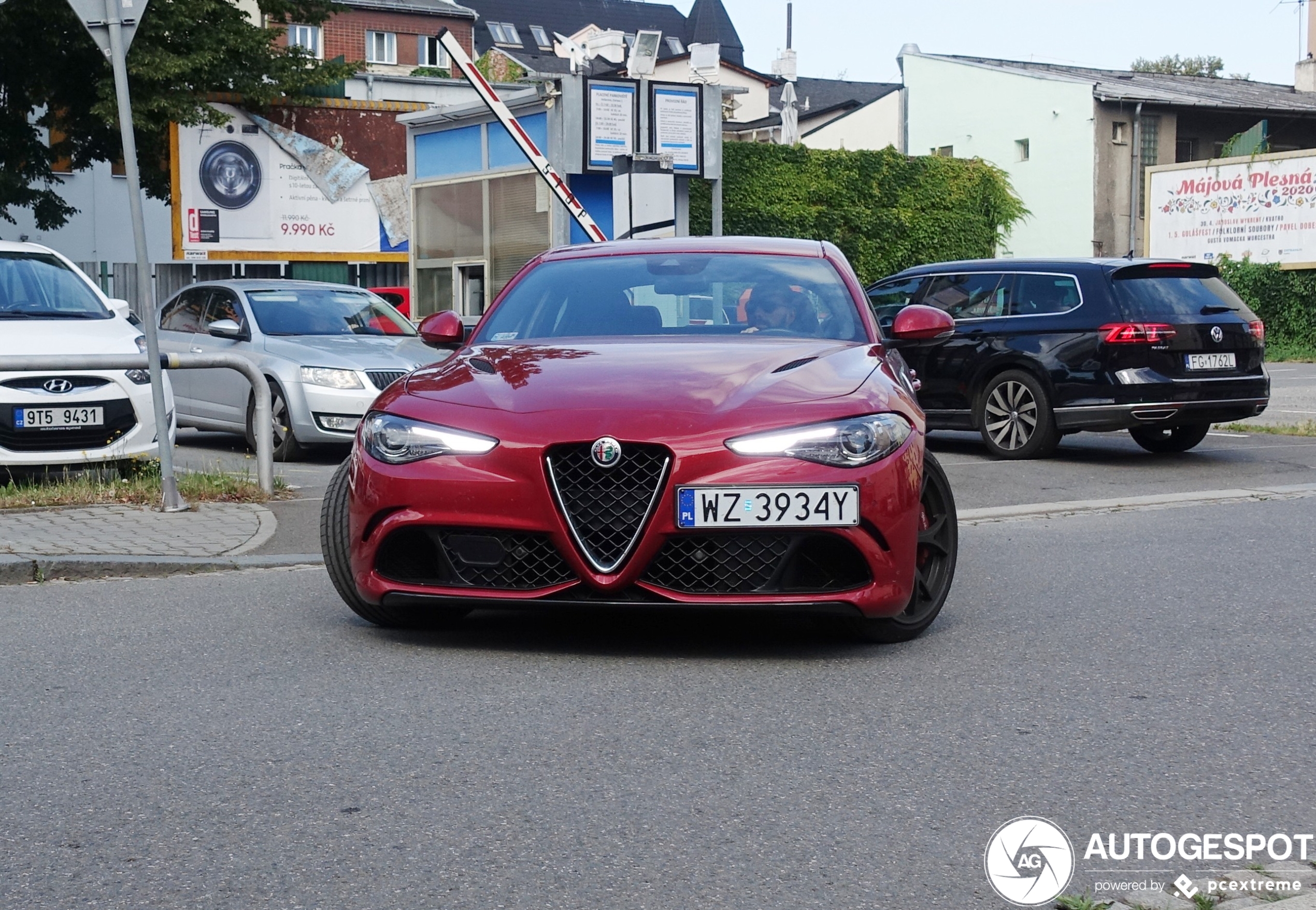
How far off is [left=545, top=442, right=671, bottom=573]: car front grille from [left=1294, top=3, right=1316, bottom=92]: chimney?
53.0m

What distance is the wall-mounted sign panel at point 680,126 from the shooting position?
23812 mm

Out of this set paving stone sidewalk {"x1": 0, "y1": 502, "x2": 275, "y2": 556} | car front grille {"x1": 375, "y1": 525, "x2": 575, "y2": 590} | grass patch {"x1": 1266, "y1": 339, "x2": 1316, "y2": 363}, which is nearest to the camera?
car front grille {"x1": 375, "y1": 525, "x2": 575, "y2": 590}

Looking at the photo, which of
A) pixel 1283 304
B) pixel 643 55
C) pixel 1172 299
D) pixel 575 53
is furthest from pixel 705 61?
pixel 1172 299

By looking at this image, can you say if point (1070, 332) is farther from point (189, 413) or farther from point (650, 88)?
point (650, 88)

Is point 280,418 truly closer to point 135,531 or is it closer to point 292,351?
point 292,351

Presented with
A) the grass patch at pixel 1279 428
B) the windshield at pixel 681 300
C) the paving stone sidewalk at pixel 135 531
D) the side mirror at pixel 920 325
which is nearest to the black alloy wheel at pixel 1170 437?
the grass patch at pixel 1279 428

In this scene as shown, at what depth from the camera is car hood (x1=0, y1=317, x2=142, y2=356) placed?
1051 cm

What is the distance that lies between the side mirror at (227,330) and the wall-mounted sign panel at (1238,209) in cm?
2610

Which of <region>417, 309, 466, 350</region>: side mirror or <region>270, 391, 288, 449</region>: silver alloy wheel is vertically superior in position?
<region>417, 309, 466, 350</region>: side mirror

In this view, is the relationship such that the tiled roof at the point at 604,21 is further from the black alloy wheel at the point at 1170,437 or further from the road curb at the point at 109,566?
the road curb at the point at 109,566

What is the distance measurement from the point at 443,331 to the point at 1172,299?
7956mm

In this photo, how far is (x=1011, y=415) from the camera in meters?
13.7

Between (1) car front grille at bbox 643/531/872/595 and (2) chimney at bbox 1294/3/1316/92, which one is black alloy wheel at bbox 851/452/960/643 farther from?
(2) chimney at bbox 1294/3/1316/92

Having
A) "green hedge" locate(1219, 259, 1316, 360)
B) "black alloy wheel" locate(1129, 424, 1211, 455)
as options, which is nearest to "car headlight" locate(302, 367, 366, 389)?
"black alloy wheel" locate(1129, 424, 1211, 455)
